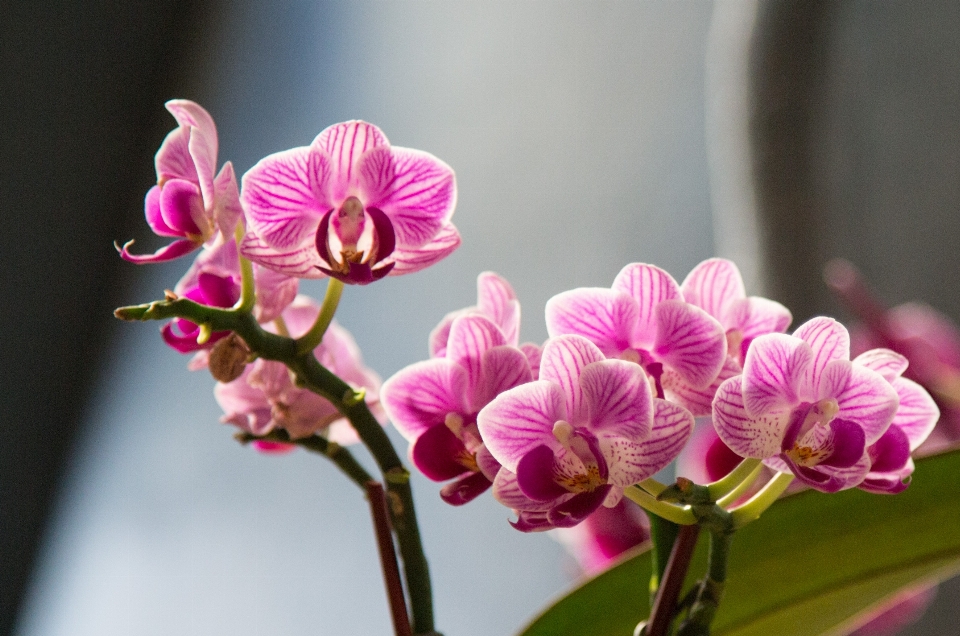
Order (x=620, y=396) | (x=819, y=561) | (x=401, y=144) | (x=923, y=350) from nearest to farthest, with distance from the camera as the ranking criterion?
(x=620, y=396) → (x=819, y=561) → (x=923, y=350) → (x=401, y=144)

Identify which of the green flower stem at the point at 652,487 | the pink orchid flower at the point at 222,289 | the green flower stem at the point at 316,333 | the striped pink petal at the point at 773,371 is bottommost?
the green flower stem at the point at 652,487

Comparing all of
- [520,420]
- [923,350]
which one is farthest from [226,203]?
[923,350]

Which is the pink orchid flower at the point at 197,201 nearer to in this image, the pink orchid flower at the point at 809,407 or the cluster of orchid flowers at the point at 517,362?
the cluster of orchid flowers at the point at 517,362

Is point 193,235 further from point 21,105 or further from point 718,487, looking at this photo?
point 21,105

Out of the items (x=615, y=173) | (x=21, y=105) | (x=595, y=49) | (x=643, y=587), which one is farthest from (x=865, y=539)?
(x=21, y=105)

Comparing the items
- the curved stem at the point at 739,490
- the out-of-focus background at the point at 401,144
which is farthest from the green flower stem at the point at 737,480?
the out-of-focus background at the point at 401,144

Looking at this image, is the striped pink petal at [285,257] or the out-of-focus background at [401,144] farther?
the out-of-focus background at [401,144]

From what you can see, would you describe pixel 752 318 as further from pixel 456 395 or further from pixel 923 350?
pixel 923 350
